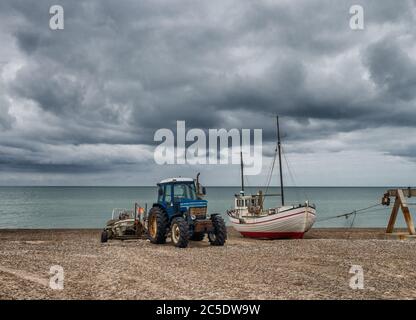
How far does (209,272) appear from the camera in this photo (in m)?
14.1

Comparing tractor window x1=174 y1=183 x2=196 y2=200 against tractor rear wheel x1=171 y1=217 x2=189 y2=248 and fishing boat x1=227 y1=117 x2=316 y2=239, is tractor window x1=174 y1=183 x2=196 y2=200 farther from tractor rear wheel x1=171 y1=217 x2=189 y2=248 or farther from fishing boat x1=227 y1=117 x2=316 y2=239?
fishing boat x1=227 y1=117 x2=316 y2=239

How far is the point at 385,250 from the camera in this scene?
803 inches

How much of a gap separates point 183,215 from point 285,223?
9.55 metres

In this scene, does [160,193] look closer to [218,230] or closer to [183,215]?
[183,215]

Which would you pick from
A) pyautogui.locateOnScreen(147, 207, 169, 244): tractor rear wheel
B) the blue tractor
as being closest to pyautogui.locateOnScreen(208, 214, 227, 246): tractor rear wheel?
the blue tractor

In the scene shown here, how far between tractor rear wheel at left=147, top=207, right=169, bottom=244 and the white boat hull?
9.06 meters

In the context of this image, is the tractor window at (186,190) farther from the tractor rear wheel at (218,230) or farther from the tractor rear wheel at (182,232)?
the tractor rear wheel at (218,230)

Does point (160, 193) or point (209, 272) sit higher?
point (160, 193)

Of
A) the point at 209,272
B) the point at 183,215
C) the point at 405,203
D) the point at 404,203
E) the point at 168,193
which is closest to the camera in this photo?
the point at 209,272

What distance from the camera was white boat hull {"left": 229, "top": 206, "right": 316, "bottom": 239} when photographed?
27.7 m

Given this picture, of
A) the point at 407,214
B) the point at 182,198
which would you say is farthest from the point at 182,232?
the point at 407,214
